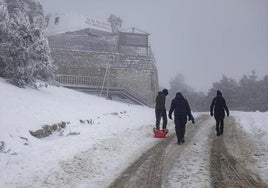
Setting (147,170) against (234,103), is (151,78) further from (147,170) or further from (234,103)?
(147,170)

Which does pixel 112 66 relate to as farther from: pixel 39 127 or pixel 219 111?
pixel 39 127

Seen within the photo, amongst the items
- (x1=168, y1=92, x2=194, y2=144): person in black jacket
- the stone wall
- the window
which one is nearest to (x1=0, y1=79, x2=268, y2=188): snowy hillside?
(x1=168, y1=92, x2=194, y2=144): person in black jacket

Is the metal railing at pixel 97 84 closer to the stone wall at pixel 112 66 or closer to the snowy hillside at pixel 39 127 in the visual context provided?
the stone wall at pixel 112 66

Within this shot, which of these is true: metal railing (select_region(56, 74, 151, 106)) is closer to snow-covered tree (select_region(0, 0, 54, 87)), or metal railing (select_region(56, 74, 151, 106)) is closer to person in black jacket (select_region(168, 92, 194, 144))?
snow-covered tree (select_region(0, 0, 54, 87))

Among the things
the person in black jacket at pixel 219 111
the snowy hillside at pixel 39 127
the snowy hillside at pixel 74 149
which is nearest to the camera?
the snowy hillside at pixel 74 149

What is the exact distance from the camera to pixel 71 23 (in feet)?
197

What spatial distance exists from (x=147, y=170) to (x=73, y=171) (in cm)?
198

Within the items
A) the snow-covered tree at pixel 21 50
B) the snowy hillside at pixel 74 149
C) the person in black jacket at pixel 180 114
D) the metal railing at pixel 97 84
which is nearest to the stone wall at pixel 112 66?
the metal railing at pixel 97 84

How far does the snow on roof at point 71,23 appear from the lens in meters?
59.9

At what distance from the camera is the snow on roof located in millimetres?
59906

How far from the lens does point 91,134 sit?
14547 millimetres

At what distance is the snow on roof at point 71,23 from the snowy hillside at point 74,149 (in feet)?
143

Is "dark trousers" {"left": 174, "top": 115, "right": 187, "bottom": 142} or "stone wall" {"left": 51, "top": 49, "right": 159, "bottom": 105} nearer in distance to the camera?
"dark trousers" {"left": 174, "top": 115, "right": 187, "bottom": 142}

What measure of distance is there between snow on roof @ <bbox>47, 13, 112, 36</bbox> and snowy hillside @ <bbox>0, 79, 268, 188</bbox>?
143 ft
